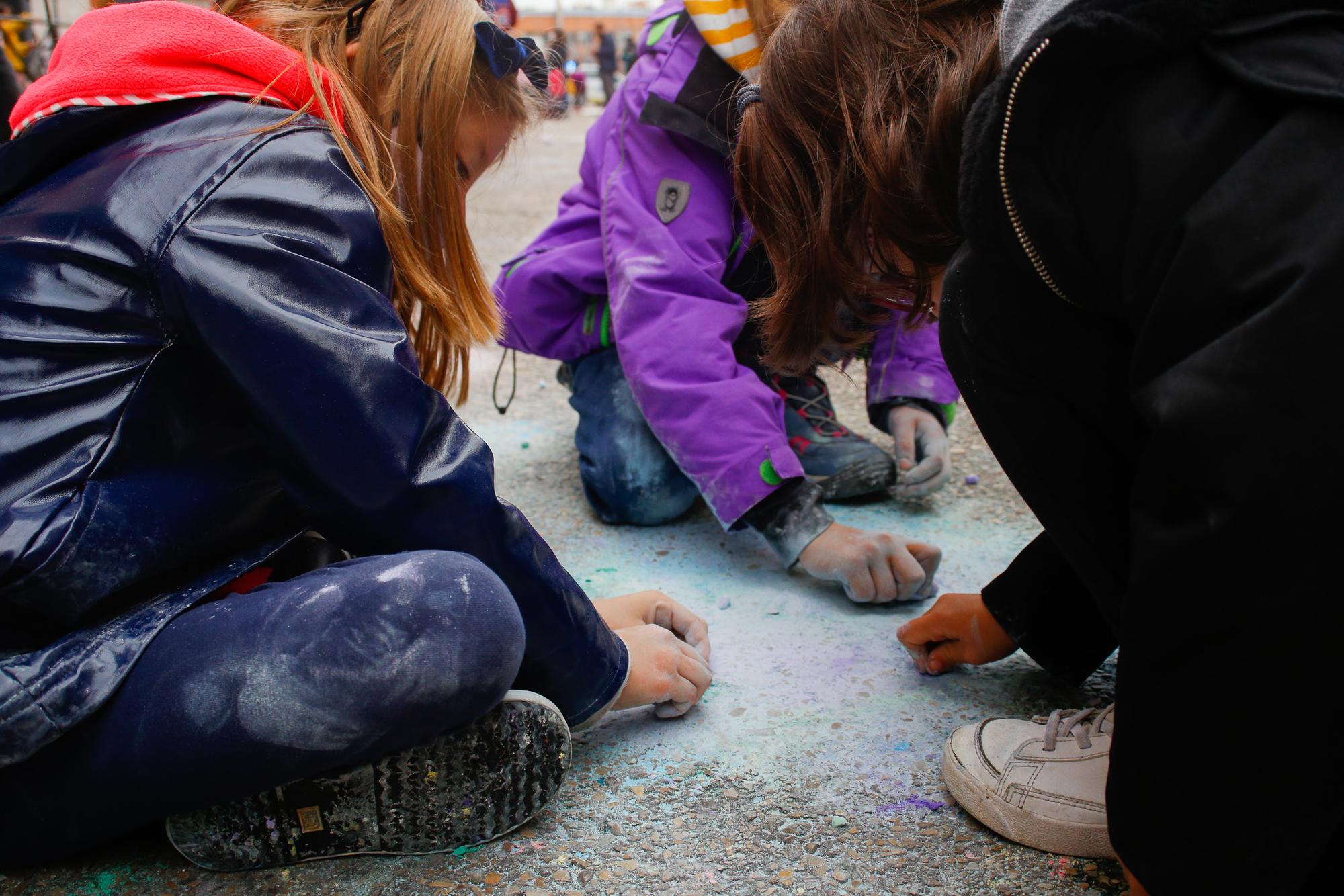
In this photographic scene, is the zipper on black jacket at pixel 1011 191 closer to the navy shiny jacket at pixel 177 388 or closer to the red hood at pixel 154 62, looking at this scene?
the navy shiny jacket at pixel 177 388

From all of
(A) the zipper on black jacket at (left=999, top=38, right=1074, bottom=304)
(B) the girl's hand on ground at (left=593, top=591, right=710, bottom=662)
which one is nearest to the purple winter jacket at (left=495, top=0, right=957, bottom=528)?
(B) the girl's hand on ground at (left=593, top=591, right=710, bottom=662)

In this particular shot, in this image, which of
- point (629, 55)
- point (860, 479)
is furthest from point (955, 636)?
point (629, 55)

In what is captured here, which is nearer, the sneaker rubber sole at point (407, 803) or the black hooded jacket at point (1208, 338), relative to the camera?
the black hooded jacket at point (1208, 338)

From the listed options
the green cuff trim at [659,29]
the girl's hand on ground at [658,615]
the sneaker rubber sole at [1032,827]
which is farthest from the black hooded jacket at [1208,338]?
the green cuff trim at [659,29]

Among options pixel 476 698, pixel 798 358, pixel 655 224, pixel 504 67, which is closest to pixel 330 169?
pixel 504 67

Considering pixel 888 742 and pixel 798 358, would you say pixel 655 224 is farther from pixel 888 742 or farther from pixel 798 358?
pixel 888 742

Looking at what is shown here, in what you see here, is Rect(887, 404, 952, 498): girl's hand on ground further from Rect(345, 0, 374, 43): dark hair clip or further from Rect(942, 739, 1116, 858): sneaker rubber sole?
Rect(345, 0, 374, 43): dark hair clip

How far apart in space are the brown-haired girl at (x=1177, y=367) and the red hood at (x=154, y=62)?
677 mm

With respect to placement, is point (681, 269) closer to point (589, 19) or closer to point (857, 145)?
point (857, 145)

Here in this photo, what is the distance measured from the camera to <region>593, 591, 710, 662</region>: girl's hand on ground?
1342 mm

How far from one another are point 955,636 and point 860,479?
580 mm

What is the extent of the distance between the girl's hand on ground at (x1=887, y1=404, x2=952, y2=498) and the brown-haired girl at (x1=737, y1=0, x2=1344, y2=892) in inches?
33.6

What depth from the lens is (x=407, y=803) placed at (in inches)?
38.7

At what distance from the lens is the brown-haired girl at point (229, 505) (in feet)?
2.93
